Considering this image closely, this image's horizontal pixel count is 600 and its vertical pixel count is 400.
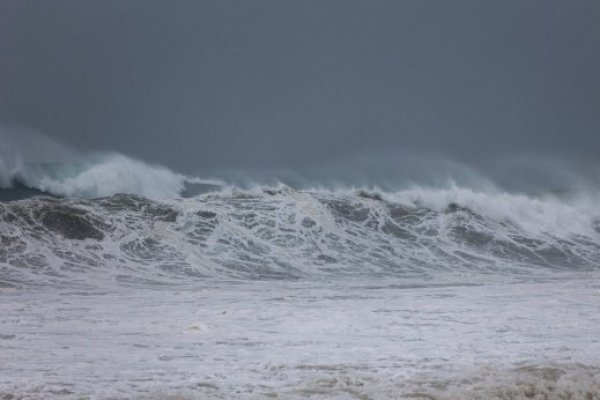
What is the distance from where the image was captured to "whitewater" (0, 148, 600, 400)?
3.84m

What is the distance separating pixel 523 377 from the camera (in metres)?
3.76

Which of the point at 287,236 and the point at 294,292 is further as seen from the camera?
the point at 287,236

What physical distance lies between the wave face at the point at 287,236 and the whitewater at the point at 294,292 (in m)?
0.07

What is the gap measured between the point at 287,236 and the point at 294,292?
233 inches

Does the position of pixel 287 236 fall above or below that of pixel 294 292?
above

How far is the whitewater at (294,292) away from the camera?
151 inches

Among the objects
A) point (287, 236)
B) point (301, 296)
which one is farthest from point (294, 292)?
point (287, 236)

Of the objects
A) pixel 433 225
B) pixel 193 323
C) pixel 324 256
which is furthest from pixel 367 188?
pixel 193 323

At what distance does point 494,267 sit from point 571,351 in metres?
8.67

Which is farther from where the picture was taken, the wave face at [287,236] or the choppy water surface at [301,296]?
the wave face at [287,236]

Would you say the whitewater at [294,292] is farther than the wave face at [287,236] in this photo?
No

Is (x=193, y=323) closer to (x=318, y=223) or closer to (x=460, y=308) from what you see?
(x=460, y=308)

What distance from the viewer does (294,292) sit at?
8.77 meters

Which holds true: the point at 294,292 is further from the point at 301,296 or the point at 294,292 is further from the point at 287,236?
the point at 287,236
